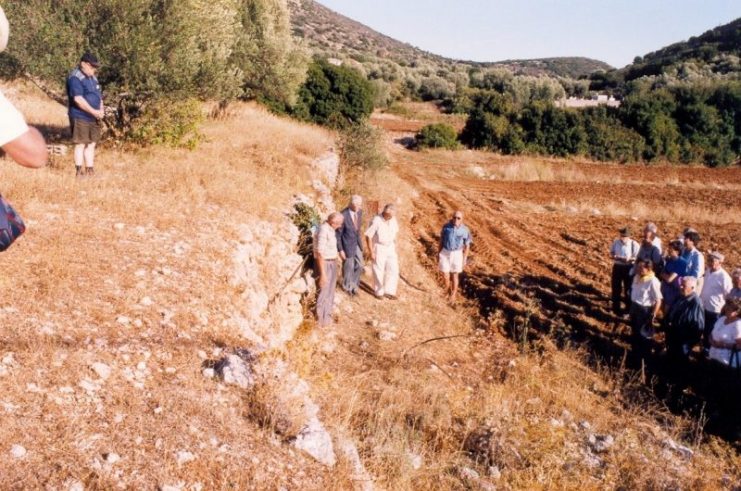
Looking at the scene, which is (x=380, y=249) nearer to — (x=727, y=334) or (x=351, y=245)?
(x=351, y=245)

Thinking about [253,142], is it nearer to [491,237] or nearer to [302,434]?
[491,237]

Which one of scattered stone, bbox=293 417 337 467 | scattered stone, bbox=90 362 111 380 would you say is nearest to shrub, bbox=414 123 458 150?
scattered stone, bbox=293 417 337 467

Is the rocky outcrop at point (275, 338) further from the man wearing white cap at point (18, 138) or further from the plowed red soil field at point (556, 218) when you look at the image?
the plowed red soil field at point (556, 218)

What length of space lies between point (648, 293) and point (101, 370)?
7606mm

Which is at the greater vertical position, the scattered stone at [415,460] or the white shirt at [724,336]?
the white shirt at [724,336]

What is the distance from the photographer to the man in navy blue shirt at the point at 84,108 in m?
8.02

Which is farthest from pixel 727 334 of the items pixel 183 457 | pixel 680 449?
pixel 183 457

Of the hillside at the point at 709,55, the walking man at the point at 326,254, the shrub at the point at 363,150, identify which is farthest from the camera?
the hillside at the point at 709,55

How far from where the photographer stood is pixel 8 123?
2342 mm

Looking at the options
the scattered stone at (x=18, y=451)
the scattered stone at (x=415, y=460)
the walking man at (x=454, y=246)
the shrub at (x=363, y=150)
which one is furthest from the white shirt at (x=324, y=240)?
the shrub at (x=363, y=150)

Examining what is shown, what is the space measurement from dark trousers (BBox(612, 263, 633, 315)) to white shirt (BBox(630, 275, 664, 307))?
1.64 metres

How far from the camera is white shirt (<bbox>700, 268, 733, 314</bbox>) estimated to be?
8070 mm

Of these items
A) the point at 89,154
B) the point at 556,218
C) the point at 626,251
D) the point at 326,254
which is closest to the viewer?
the point at 326,254

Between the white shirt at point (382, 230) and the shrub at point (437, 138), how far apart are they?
22838 mm
